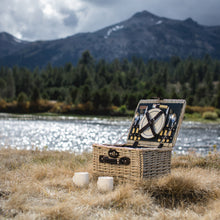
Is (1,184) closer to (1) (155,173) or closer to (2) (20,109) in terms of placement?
(1) (155,173)

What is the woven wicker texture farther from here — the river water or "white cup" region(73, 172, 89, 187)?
the river water

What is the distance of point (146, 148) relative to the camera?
4934mm

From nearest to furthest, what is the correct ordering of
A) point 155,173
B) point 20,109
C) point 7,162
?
point 155,173 → point 7,162 → point 20,109

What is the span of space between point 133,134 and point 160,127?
61cm

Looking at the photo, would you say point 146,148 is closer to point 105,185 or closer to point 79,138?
point 105,185

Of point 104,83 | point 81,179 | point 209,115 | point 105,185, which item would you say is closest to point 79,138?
point 81,179

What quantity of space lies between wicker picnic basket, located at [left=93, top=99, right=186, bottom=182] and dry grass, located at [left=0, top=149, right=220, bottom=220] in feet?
0.97

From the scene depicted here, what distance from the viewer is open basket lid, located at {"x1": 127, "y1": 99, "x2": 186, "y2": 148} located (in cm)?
560

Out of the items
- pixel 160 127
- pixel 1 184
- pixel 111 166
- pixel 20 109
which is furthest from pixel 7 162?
pixel 20 109

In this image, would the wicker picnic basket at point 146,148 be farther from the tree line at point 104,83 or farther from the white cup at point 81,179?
the tree line at point 104,83

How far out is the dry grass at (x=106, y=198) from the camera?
3.62 m

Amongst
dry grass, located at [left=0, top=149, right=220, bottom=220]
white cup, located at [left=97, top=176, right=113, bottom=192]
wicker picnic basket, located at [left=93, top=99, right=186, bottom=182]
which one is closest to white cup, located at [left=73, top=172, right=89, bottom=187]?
dry grass, located at [left=0, top=149, right=220, bottom=220]

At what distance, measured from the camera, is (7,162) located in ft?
20.9

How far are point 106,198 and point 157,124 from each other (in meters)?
2.13
